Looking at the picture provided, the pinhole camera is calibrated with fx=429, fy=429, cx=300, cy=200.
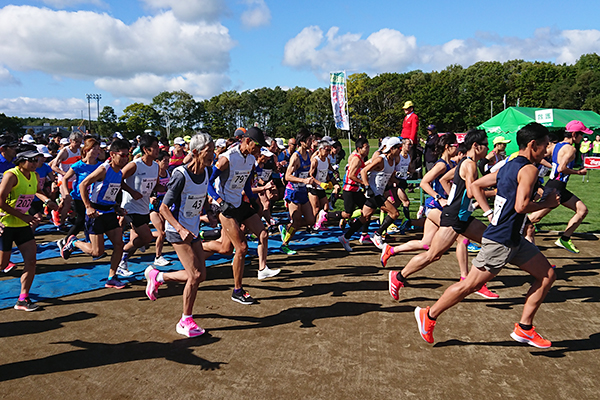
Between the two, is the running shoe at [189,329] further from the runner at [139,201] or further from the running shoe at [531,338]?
the running shoe at [531,338]

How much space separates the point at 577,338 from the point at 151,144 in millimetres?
5428

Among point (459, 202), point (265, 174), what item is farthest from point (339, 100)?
point (459, 202)

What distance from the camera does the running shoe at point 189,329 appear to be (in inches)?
171

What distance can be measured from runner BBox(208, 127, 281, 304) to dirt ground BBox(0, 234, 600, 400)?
45 cm

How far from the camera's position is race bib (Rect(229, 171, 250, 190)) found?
5.59 meters

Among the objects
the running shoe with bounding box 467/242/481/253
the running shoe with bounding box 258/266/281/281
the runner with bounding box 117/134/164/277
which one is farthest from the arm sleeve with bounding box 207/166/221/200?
the running shoe with bounding box 467/242/481/253

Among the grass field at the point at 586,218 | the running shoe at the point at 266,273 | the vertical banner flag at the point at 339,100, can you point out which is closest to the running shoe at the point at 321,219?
the grass field at the point at 586,218

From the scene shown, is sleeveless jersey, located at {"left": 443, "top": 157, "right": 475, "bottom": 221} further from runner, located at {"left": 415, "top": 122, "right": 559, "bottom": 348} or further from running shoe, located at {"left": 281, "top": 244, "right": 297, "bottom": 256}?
running shoe, located at {"left": 281, "top": 244, "right": 297, "bottom": 256}

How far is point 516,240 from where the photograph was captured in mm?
3844

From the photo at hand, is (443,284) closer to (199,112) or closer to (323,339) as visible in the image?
(323,339)

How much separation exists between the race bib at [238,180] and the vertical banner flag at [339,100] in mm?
12428

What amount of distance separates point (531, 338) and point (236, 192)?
3.69 metres

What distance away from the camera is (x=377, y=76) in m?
70.8

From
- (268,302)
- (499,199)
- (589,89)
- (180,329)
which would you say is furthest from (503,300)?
(589,89)
